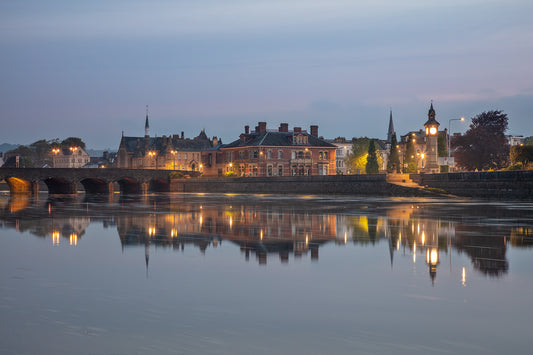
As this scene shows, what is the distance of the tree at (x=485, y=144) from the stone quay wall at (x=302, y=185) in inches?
775

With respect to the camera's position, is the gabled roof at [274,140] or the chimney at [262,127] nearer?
the gabled roof at [274,140]

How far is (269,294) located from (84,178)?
10659 cm

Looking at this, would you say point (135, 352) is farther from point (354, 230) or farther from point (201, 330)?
point (354, 230)

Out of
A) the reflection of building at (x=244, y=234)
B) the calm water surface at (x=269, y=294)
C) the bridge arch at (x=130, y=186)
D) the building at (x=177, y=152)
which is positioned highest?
the building at (x=177, y=152)

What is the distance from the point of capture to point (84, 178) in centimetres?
11262

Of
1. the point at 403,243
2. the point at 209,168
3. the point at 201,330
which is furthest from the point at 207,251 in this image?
the point at 209,168

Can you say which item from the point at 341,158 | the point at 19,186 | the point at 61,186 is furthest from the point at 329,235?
the point at 341,158

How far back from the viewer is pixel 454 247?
18125mm

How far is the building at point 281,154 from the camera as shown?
122188 millimetres

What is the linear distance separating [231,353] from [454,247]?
38.7 ft

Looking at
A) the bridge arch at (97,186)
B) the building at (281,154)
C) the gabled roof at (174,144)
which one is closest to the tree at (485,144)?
the building at (281,154)

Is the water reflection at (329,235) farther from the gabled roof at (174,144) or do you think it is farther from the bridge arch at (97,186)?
the gabled roof at (174,144)

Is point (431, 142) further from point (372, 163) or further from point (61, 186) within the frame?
point (61, 186)

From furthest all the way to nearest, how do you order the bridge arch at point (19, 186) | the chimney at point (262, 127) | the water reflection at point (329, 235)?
the chimney at point (262, 127), the bridge arch at point (19, 186), the water reflection at point (329, 235)
